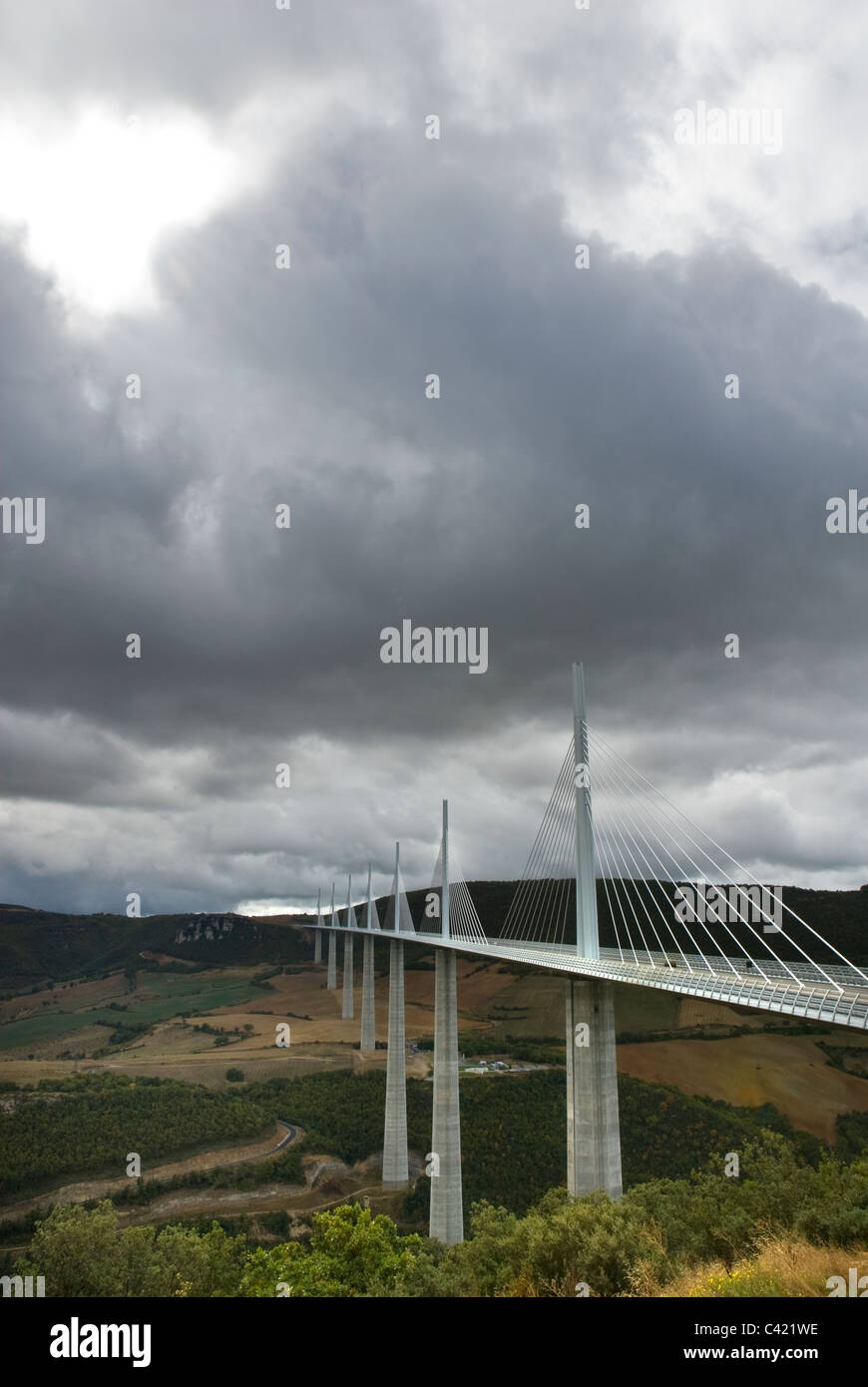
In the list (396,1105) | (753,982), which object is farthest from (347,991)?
(753,982)

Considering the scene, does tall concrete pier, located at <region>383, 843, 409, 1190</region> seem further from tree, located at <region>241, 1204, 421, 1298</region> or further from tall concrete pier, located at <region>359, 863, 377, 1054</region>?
tree, located at <region>241, 1204, 421, 1298</region>

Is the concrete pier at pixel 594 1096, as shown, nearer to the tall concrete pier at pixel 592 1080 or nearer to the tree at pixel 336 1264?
the tall concrete pier at pixel 592 1080

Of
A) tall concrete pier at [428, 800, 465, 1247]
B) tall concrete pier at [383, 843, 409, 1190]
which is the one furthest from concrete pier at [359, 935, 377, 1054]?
tall concrete pier at [428, 800, 465, 1247]

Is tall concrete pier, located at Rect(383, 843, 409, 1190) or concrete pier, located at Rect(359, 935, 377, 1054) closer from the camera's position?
tall concrete pier, located at Rect(383, 843, 409, 1190)

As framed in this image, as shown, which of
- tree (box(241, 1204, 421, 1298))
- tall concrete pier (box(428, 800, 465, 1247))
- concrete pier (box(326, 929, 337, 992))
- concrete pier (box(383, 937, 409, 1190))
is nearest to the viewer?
tree (box(241, 1204, 421, 1298))
